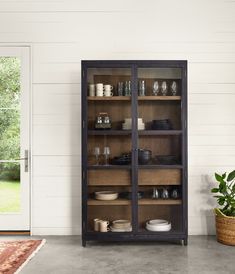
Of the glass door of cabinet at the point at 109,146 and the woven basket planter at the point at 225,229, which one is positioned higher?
the glass door of cabinet at the point at 109,146

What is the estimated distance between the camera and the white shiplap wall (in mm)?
4594

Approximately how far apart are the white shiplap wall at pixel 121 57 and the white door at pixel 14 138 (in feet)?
0.40

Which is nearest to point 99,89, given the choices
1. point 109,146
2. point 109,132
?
point 109,132

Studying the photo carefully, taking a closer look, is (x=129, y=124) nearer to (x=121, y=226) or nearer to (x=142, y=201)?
(x=142, y=201)

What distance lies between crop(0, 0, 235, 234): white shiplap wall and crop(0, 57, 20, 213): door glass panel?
0.23 meters

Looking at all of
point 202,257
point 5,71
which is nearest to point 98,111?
point 5,71

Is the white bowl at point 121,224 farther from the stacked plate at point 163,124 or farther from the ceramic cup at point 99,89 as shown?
the ceramic cup at point 99,89

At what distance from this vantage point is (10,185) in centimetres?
461

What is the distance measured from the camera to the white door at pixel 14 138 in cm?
458

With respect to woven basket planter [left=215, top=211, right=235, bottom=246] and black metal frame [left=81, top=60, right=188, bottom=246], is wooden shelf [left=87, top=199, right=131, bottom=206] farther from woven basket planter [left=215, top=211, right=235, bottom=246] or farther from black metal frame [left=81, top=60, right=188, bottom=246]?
woven basket planter [left=215, top=211, right=235, bottom=246]

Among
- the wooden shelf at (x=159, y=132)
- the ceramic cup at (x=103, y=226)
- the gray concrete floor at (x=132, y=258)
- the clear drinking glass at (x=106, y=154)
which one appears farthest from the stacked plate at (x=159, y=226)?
the wooden shelf at (x=159, y=132)

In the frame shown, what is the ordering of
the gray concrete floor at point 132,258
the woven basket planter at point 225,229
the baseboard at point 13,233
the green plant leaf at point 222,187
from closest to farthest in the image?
1. the gray concrete floor at point 132,258
2. the woven basket planter at point 225,229
3. the green plant leaf at point 222,187
4. the baseboard at point 13,233

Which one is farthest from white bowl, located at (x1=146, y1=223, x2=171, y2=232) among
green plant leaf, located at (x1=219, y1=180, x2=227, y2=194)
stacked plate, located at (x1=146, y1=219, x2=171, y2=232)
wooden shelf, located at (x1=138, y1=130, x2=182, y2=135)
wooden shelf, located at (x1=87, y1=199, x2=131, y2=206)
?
wooden shelf, located at (x1=138, y1=130, x2=182, y2=135)

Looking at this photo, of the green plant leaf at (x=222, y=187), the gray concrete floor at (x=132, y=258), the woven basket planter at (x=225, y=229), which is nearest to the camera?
the gray concrete floor at (x=132, y=258)
